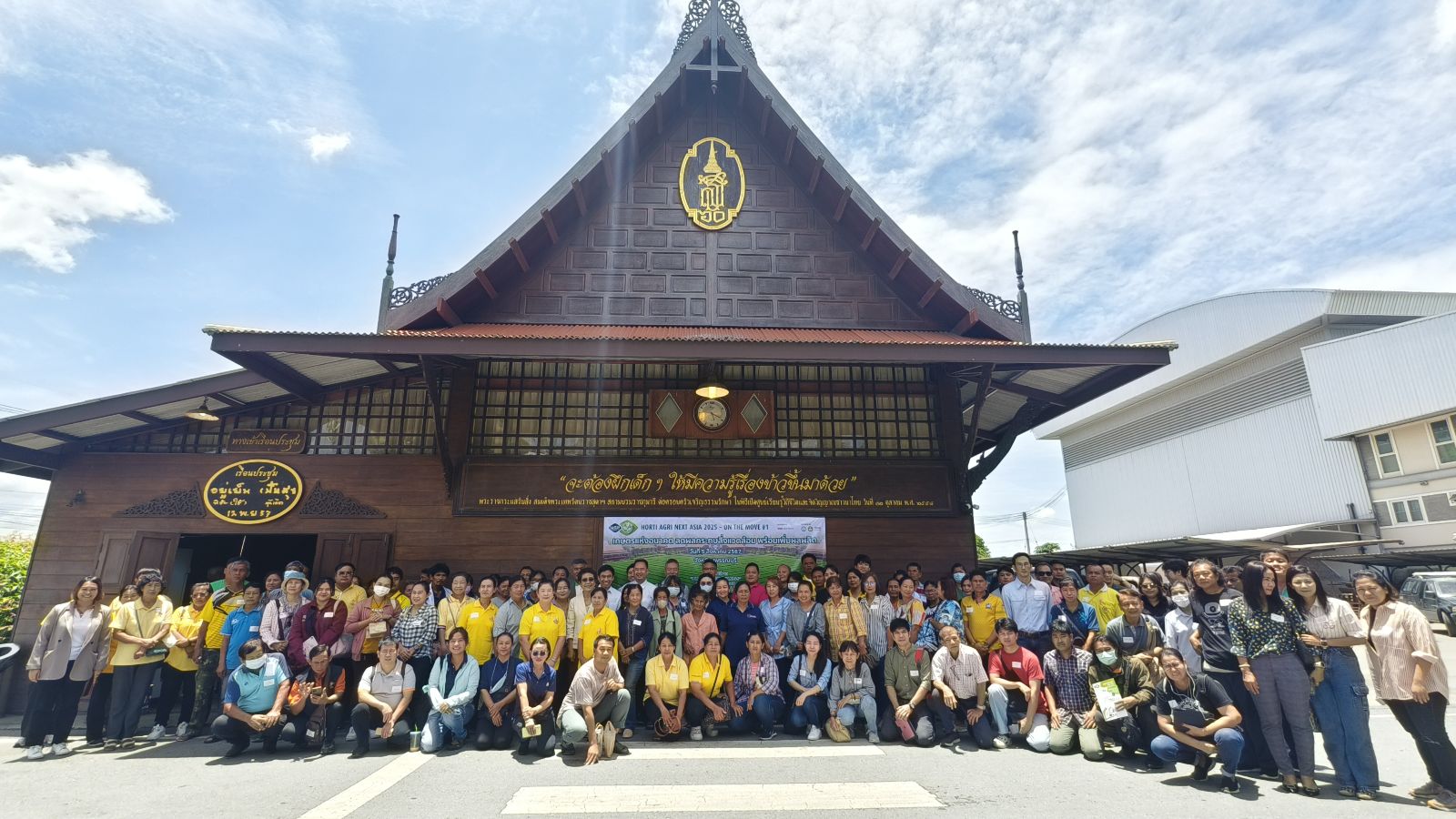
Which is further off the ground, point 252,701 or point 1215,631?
point 1215,631

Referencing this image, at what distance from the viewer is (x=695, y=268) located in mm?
→ 10430

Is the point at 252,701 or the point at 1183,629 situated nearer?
the point at 252,701

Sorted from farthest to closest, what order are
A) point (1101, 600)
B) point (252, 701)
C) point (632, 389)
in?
1. point (632, 389)
2. point (1101, 600)
3. point (252, 701)

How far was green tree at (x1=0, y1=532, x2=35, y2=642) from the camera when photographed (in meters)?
10.6

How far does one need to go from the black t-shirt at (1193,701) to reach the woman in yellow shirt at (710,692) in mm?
3650

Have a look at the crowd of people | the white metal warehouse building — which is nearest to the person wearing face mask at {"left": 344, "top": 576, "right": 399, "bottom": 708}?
the crowd of people

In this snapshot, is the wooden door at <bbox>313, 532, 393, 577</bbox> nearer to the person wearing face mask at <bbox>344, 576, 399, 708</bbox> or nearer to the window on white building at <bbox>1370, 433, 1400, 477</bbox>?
the person wearing face mask at <bbox>344, 576, 399, 708</bbox>

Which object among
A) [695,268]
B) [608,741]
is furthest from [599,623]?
[695,268]

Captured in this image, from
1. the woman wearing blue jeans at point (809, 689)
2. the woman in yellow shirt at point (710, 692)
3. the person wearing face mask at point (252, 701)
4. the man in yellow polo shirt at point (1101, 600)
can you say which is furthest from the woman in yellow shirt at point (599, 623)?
the man in yellow polo shirt at point (1101, 600)

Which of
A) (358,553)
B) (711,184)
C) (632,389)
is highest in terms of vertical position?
(711,184)

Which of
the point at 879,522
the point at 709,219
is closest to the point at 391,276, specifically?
the point at 709,219

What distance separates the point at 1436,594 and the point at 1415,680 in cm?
1600

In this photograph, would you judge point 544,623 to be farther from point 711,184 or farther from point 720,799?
point 711,184

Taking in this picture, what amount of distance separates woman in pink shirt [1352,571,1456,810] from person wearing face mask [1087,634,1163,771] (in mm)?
1450
